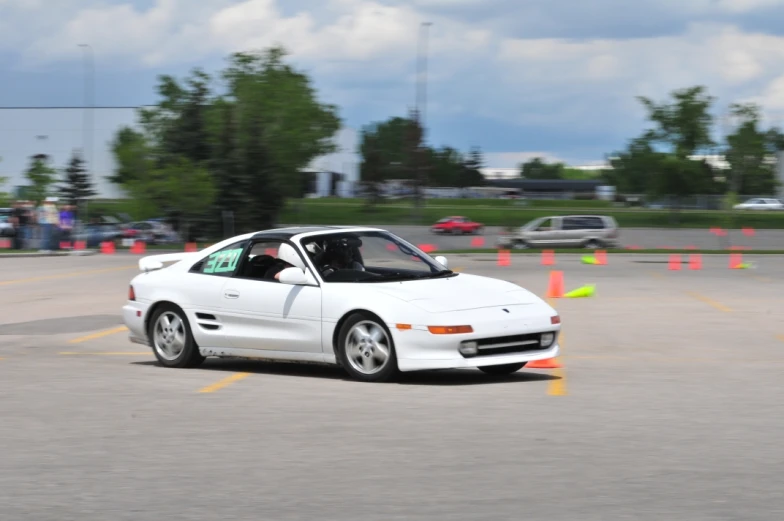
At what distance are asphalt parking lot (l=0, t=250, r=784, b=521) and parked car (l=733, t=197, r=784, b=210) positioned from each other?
229 feet

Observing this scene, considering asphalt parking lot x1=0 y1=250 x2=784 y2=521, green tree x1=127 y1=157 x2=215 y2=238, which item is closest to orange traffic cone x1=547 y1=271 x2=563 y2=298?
asphalt parking lot x1=0 y1=250 x2=784 y2=521

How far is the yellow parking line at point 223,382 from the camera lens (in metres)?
10.2

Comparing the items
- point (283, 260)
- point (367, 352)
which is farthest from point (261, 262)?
point (367, 352)

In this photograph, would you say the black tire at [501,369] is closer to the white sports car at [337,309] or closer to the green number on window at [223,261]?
the white sports car at [337,309]

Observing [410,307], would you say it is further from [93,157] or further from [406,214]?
[93,157]

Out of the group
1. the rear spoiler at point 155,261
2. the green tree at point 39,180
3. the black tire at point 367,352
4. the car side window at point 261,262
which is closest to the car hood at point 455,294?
the black tire at point 367,352

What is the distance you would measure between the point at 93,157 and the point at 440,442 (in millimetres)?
81982

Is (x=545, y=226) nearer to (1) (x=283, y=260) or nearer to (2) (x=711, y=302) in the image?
(2) (x=711, y=302)

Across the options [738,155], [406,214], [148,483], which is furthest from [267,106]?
[148,483]

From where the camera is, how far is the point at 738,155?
7100 centimetres

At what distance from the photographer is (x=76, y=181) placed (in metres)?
72.5

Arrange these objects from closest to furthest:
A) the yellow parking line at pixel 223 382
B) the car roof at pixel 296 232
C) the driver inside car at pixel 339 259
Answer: the yellow parking line at pixel 223 382 < the driver inside car at pixel 339 259 < the car roof at pixel 296 232

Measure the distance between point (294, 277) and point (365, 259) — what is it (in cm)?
84

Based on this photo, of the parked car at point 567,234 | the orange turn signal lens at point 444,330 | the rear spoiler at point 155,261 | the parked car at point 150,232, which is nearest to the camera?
the orange turn signal lens at point 444,330
